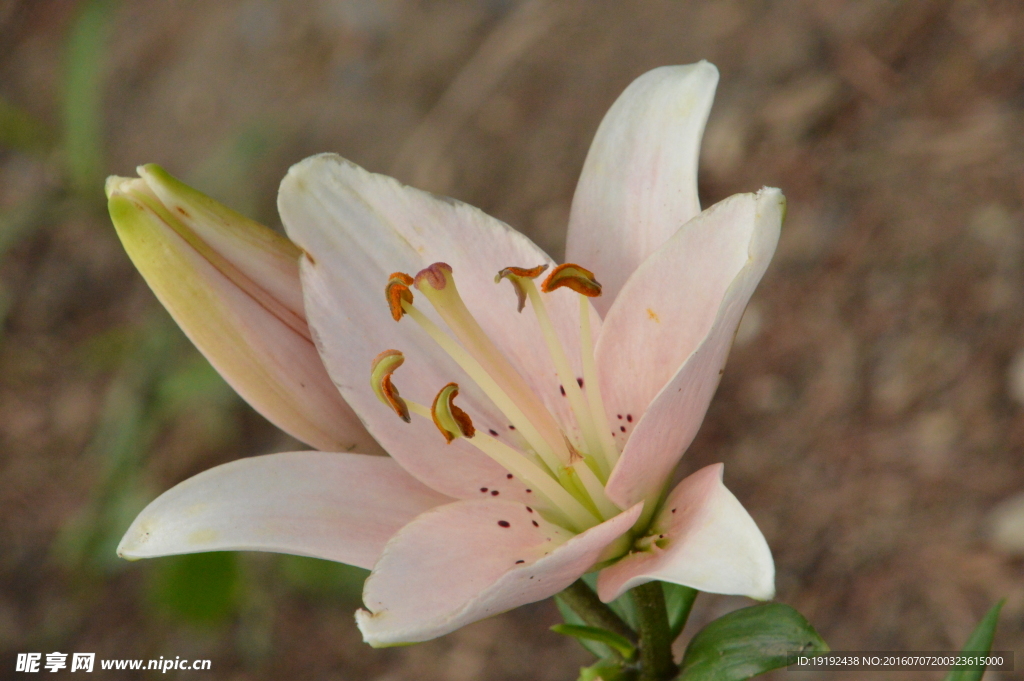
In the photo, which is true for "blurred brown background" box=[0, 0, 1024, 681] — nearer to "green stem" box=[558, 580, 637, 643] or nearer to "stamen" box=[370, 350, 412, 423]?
"green stem" box=[558, 580, 637, 643]

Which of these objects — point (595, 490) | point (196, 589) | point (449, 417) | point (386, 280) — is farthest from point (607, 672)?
point (196, 589)

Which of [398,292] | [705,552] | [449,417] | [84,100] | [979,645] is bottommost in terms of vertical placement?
[979,645]

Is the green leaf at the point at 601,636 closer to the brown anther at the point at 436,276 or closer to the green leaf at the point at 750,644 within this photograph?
the green leaf at the point at 750,644

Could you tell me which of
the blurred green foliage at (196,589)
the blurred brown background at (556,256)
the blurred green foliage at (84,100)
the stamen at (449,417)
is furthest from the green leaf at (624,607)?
the blurred green foliage at (84,100)

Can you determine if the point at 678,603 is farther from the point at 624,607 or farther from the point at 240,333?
the point at 240,333

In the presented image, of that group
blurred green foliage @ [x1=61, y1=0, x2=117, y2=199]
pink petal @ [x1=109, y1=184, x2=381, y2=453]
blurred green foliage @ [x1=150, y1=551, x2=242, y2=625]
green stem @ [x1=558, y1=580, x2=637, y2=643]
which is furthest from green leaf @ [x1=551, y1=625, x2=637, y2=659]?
blurred green foliage @ [x1=61, y1=0, x2=117, y2=199]

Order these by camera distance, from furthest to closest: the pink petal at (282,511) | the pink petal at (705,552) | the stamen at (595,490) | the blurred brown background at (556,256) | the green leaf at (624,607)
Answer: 1. the blurred brown background at (556,256)
2. the green leaf at (624,607)
3. the stamen at (595,490)
4. the pink petal at (282,511)
5. the pink petal at (705,552)

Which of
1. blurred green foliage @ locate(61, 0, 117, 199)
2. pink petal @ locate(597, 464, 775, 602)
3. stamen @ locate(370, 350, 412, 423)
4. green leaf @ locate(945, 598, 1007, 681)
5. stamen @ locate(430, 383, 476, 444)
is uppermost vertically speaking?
blurred green foliage @ locate(61, 0, 117, 199)
